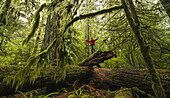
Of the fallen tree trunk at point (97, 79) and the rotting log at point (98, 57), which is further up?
the rotting log at point (98, 57)

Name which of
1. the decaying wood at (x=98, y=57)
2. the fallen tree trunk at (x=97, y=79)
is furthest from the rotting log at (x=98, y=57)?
the fallen tree trunk at (x=97, y=79)

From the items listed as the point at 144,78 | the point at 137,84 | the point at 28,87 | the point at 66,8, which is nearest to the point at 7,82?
the point at 28,87

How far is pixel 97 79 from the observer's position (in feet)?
12.8

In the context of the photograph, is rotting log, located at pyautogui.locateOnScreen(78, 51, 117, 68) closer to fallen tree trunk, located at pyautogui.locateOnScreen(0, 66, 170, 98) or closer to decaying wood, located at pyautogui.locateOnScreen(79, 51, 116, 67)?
decaying wood, located at pyautogui.locateOnScreen(79, 51, 116, 67)

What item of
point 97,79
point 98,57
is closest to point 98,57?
Answer: point 98,57

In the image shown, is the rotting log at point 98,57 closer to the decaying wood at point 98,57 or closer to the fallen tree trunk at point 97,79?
the decaying wood at point 98,57

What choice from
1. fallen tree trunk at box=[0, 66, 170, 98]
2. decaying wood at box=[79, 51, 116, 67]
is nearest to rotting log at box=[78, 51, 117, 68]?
decaying wood at box=[79, 51, 116, 67]

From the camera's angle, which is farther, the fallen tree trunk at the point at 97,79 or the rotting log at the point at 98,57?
the rotting log at the point at 98,57

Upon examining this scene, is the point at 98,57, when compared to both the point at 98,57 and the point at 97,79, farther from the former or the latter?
the point at 97,79

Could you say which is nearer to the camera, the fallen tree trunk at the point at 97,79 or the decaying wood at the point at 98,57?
the fallen tree trunk at the point at 97,79

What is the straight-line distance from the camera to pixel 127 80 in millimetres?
3189

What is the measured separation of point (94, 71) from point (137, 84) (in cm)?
182

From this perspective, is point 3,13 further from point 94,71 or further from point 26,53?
point 94,71

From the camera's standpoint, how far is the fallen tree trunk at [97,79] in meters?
2.53
